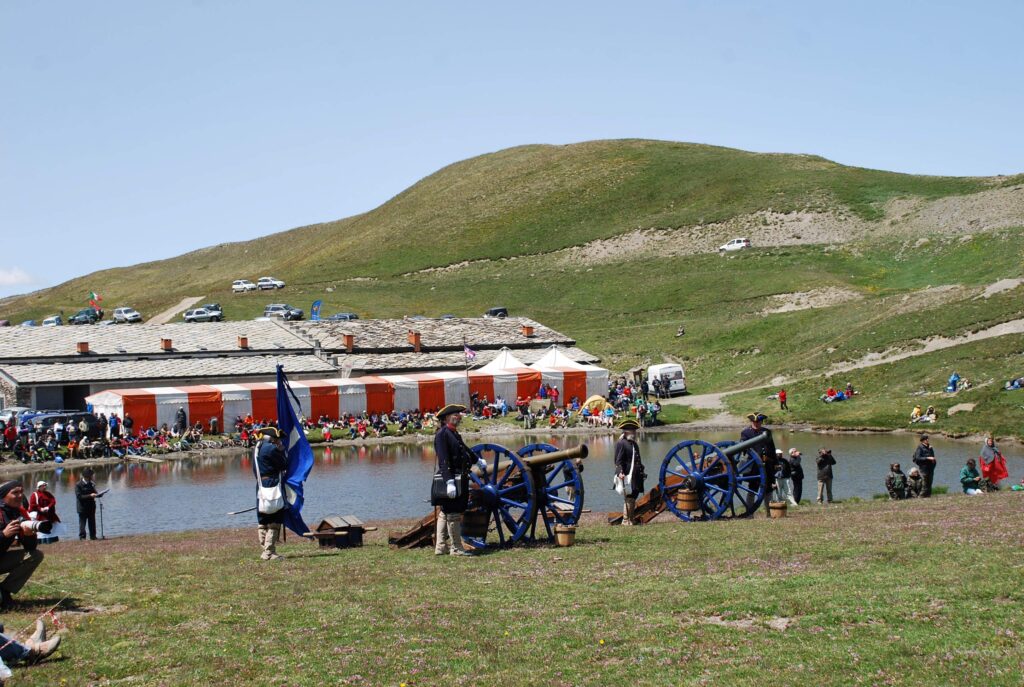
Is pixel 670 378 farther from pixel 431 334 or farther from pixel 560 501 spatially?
pixel 560 501

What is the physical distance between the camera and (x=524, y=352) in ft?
255

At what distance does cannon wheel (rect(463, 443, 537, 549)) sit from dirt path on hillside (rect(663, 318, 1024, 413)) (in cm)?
4088

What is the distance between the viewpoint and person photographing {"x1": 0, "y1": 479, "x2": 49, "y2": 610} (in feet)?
41.1

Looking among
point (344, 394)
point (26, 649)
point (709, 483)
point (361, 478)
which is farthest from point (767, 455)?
point (344, 394)

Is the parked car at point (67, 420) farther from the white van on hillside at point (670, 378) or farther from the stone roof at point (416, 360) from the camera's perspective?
the white van on hillside at point (670, 378)

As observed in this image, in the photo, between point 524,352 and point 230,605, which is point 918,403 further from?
point 230,605

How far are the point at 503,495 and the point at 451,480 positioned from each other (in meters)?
1.58

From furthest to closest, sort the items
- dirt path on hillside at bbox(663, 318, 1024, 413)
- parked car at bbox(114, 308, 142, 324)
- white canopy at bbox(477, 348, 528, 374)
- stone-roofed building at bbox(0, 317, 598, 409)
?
parked car at bbox(114, 308, 142, 324) → white canopy at bbox(477, 348, 528, 374) → stone-roofed building at bbox(0, 317, 598, 409) → dirt path on hillside at bbox(663, 318, 1024, 413)

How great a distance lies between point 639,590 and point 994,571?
4.06 m

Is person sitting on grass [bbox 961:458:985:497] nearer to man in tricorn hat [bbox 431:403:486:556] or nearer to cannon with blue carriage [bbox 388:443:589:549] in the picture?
cannon with blue carriage [bbox 388:443:589:549]

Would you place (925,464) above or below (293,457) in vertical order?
below

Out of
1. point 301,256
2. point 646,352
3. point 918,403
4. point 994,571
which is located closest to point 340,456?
point 918,403

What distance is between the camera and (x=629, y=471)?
21219 millimetres

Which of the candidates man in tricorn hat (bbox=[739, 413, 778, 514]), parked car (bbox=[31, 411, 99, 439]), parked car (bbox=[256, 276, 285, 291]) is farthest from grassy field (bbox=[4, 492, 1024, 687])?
parked car (bbox=[256, 276, 285, 291])
